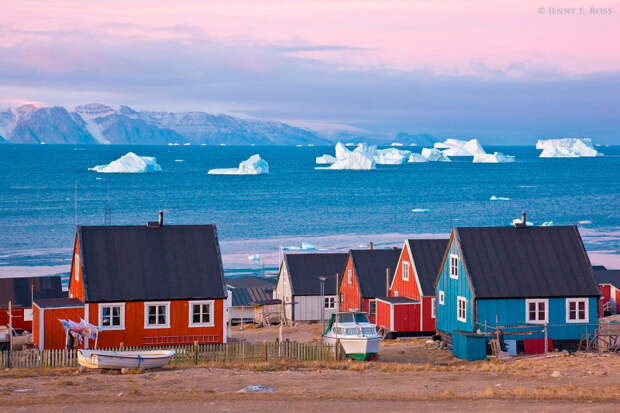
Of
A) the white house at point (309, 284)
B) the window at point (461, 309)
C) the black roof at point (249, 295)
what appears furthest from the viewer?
the black roof at point (249, 295)

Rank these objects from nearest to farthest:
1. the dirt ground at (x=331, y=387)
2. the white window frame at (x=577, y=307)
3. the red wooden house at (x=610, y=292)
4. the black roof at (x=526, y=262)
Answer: the dirt ground at (x=331, y=387)
the black roof at (x=526, y=262)
the white window frame at (x=577, y=307)
the red wooden house at (x=610, y=292)

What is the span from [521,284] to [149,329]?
617 inches

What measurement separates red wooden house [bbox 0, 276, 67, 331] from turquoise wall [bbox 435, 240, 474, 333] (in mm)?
20083

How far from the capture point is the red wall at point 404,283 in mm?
45031

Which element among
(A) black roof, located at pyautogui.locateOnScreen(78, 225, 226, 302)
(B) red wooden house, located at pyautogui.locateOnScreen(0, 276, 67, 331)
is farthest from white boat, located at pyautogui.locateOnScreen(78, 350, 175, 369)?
(B) red wooden house, located at pyautogui.locateOnScreen(0, 276, 67, 331)

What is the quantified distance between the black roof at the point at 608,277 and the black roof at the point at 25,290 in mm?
31623

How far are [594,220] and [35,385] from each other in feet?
398

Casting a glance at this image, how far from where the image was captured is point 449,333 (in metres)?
40.1

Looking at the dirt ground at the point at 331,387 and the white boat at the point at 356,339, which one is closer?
the dirt ground at the point at 331,387

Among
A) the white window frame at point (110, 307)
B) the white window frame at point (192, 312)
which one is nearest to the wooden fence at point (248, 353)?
the white window frame at point (110, 307)

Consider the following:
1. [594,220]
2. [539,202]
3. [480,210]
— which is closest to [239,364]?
[594,220]

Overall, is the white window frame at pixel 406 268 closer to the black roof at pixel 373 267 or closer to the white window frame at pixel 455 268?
the black roof at pixel 373 267

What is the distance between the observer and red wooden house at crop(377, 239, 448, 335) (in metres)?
44.4

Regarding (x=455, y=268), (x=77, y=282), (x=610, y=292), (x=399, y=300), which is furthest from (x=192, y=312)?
(x=610, y=292)
